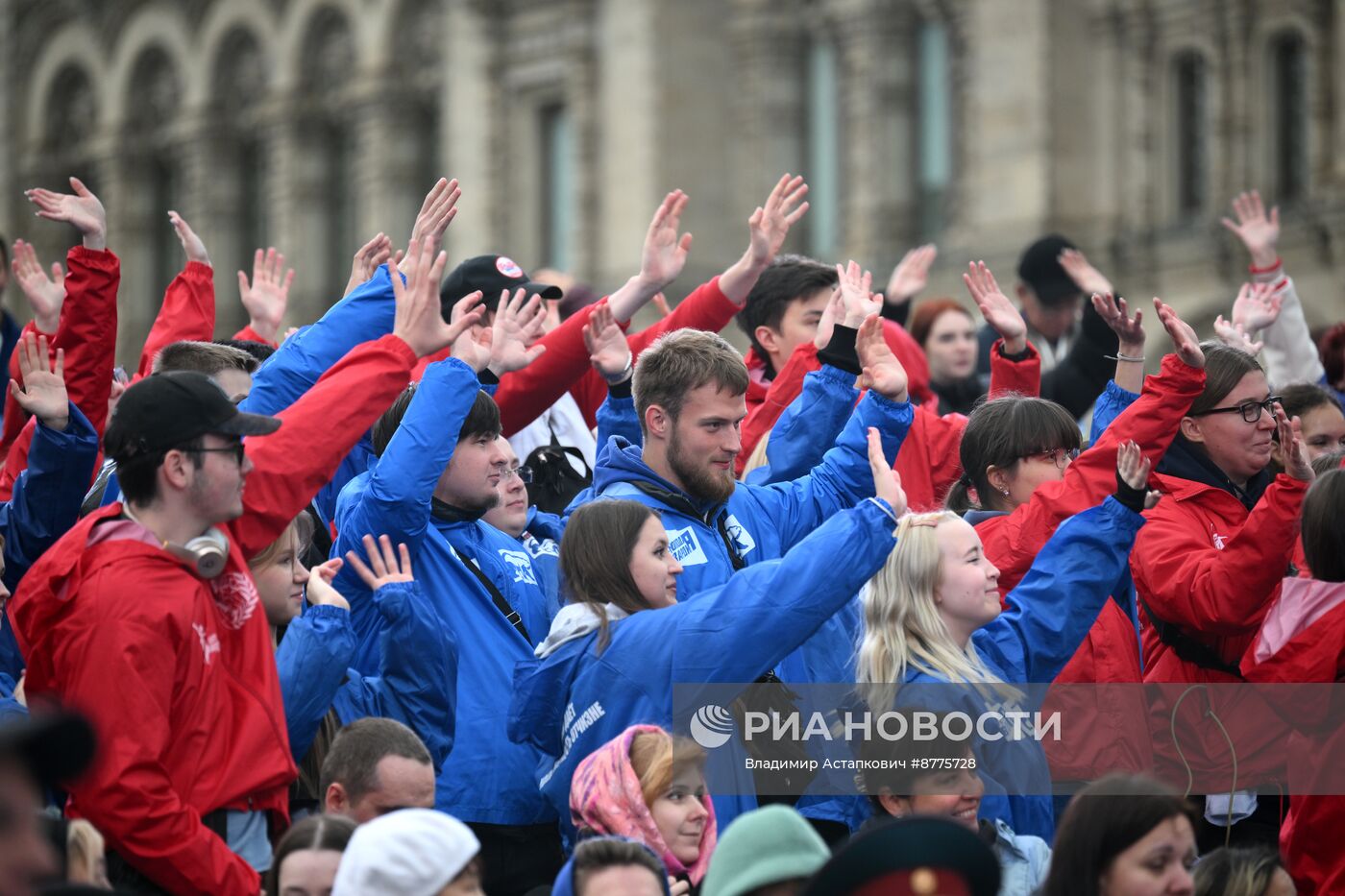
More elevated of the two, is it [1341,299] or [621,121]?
[621,121]

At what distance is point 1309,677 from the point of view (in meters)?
6.04

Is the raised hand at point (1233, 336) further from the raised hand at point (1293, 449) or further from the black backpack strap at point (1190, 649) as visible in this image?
the black backpack strap at point (1190, 649)

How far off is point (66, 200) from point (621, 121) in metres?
17.5

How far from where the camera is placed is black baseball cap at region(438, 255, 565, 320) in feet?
25.7

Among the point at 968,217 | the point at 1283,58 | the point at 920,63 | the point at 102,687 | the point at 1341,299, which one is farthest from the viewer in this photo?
the point at 920,63

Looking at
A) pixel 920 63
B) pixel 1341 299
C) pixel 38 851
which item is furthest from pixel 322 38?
pixel 38 851

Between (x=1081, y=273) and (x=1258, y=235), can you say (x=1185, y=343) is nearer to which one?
(x=1081, y=273)

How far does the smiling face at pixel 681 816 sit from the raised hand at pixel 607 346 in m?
2.18

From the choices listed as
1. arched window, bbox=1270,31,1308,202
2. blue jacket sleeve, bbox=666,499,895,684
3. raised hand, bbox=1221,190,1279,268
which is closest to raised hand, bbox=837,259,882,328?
blue jacket sleeve, bbox=666,499,895,684

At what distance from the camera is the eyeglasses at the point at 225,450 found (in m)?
4.92

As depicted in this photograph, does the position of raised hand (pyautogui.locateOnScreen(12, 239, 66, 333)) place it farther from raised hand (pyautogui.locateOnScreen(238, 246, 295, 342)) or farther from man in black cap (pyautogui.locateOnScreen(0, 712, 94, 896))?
man in black cap (pyautogui.locateOnScreen(0, 712, 94, 896))

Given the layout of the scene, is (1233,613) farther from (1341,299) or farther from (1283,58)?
(1283,58)

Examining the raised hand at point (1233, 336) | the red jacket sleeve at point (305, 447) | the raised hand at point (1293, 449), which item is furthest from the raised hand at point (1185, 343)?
the red jacket sleeve at point (305, 447)

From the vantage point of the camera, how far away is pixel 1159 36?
64.9ft
